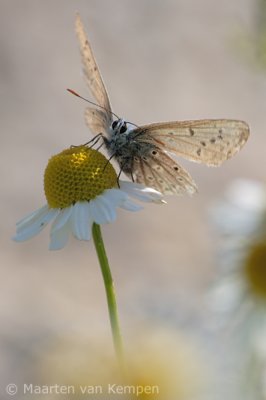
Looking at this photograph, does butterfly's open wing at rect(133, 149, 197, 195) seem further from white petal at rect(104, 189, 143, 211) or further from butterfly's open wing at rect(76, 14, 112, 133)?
white petal at rect(104, 189, 143, 211)

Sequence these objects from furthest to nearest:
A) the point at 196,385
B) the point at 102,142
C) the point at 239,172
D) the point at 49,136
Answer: the point at 49,136 < the point at 239,172 < the point at 102,142 < the point at 196,385

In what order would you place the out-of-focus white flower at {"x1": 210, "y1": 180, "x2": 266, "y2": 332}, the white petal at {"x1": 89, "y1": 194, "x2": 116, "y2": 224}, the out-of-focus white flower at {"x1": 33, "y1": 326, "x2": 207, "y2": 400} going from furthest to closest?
the white petal at {"x1": 89, "y1": 194, "x2": 116, "y2": 224} → the out-of-focus white flower at {"x1": 210, "y1": 180, "x2": 266, "y2": 332} → the out-of-focus white flower at {"x1": 33, "y1": 326, "x2": 207, "y2": 400}

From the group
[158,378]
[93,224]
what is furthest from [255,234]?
[93,224]

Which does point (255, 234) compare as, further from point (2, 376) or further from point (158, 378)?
point (2, 376)

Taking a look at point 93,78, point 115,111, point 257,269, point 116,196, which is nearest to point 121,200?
point 116,196

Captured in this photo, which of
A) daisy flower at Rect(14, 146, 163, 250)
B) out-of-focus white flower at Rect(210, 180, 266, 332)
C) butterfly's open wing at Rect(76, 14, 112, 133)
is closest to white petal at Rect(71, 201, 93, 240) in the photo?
daisy flower at Rect(14, 146, 163, 250)

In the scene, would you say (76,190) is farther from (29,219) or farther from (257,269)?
(257,269)

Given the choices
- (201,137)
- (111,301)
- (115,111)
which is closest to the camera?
(111,301)
